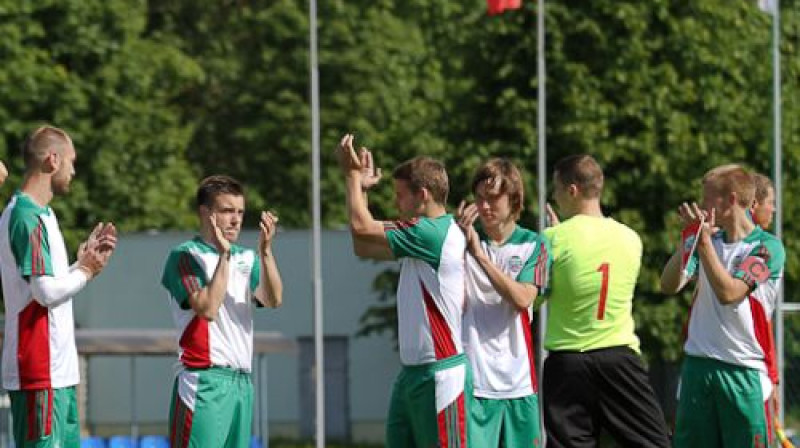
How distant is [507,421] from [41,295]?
9.07ft

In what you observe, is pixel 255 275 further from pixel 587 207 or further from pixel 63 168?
pixel 587 207

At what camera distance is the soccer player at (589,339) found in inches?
441

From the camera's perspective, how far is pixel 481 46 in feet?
104

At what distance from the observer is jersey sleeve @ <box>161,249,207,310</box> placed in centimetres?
1077

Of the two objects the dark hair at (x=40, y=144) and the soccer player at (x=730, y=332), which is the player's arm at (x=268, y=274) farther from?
the soccer player at (x=730, y=332)

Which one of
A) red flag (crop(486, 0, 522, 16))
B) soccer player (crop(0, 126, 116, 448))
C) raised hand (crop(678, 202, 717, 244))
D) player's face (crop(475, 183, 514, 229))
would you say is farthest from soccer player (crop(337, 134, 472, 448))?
red flag (crop(486, 0, 522, 16))

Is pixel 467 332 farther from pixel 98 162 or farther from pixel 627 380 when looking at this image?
pixel 98 162

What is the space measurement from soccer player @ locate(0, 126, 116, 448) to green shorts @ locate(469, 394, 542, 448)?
225 cm

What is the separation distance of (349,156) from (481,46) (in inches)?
859

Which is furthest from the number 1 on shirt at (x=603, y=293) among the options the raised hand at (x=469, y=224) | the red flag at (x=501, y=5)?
the red flag at (x=501, y=5)

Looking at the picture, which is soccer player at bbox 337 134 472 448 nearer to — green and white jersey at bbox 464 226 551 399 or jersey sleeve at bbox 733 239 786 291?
green and white jersey at bbox 464 226 551 399

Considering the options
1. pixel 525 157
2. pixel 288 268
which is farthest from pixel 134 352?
pixel 288 268

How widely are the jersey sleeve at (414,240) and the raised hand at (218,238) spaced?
91 centimetres

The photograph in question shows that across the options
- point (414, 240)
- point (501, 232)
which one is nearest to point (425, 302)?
point (414, 240)
